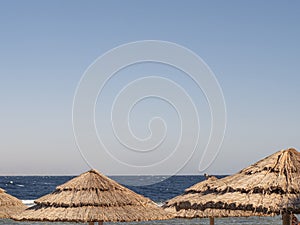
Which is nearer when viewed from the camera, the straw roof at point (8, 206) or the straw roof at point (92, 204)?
the straw roof at point (92, 204)

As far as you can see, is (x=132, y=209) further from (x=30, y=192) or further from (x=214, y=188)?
(x=30, y=192)

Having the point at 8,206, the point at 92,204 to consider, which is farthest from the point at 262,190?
the point at 8,206

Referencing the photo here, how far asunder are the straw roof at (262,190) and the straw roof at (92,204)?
1614 mm

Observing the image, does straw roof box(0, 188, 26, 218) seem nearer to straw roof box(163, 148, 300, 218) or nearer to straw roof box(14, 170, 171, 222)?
straw roof box(14, 170, 171, 222)

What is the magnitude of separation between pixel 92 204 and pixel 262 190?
10.1 feet

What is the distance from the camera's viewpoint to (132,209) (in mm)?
9516

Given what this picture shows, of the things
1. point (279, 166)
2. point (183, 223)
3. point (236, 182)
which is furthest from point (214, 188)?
point (183, 223)

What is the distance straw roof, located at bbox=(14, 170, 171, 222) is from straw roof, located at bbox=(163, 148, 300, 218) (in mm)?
1614

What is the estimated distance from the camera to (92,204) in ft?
30.5

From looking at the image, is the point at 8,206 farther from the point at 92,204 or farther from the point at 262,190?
the point at 262,190

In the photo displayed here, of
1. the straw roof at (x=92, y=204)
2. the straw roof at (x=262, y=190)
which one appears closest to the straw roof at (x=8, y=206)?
the straw roof at (x=92, y=204)

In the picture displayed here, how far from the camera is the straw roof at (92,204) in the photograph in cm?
920

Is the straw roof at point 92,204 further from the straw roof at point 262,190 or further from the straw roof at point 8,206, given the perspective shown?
the straw roof at point 8,206

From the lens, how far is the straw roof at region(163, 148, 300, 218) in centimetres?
729
